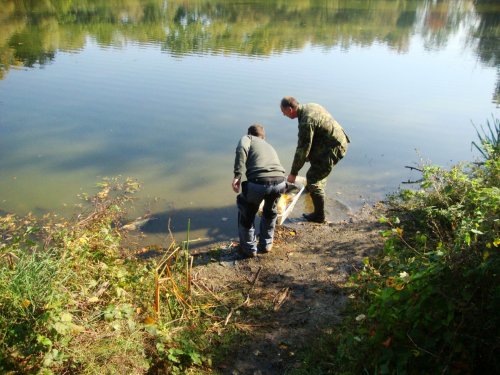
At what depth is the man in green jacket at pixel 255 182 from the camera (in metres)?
4.67

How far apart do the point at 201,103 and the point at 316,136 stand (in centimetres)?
627

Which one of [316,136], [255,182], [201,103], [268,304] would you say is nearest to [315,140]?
[316,136]

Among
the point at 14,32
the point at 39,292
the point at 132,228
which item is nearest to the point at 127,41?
the point at 14,32

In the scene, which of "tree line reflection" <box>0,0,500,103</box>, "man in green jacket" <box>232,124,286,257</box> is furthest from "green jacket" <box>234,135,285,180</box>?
A: "tree line reflection" <box>0,0,500,103</box>

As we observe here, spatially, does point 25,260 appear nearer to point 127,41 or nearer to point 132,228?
point 132,228

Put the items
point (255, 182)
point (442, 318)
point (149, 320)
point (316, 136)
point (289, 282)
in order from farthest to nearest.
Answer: point (316, 136)
point (255, 182)
point (289, 282)
point (149, 320)
point (442, 318)

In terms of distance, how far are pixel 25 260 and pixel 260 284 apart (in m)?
2.52

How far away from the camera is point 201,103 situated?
11.1 meters

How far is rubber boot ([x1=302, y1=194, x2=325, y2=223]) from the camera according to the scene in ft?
19.9

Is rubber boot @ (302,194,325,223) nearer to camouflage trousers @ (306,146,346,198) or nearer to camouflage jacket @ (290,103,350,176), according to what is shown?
camouflage trousers @ (306,146,346,198)

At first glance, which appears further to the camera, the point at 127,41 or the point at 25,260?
the point at 127,41

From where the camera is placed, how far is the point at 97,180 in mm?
7207

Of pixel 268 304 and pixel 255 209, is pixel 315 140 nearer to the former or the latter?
pixel 255 209

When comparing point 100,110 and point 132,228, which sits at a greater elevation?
point 100,110
